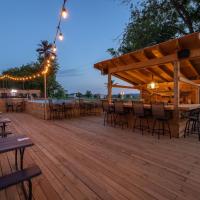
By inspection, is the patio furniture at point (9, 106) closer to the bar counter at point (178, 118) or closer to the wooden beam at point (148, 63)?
the wooden beam at point (148, 63)

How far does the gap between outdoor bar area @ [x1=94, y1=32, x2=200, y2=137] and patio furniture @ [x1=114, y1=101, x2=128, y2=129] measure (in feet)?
0.82

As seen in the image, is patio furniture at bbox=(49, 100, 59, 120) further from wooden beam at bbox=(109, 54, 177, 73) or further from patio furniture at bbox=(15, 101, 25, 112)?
patio furniture at bbox=(15, 101, 25, 112)

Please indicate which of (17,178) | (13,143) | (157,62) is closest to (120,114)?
(157,62)

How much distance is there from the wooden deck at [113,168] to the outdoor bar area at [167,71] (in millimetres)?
967

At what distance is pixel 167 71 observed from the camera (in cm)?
734

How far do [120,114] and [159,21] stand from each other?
6762mm

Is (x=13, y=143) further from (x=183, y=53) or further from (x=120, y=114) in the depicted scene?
(x=183, y=53)

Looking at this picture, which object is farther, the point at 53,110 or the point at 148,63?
the point at 53,110

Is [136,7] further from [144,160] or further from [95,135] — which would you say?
[144,160]

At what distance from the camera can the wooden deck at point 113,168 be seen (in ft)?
6.75

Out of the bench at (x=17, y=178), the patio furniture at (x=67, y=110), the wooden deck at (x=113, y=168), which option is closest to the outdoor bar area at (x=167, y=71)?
the wooden deck at (x=113, y=168)

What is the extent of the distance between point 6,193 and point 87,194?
993 millimetres

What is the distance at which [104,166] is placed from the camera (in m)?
2.81

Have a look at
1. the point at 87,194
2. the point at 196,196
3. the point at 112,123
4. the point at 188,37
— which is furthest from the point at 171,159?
the point at 112,123
